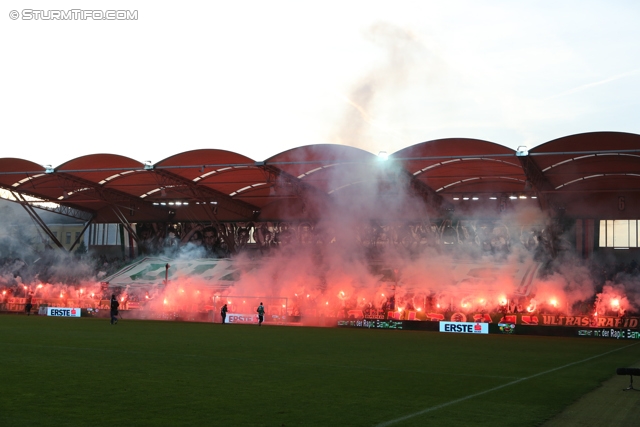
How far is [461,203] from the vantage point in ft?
137

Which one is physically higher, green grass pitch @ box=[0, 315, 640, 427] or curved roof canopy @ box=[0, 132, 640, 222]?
curved roof canopy @ box=[0, 132, 640, 222]

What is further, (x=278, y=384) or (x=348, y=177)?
(x=348, y=177)

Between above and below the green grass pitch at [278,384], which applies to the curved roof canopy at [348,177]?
above

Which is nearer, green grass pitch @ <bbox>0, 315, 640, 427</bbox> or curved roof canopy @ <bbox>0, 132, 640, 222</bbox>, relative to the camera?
green grass pitch @ <bbox>0, 315, 640, 427</bbox>

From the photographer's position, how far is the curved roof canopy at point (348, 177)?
106 feet

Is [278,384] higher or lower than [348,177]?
lower

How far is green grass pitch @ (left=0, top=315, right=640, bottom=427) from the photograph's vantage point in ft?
26.1

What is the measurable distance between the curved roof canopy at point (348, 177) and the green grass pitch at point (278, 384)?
15002 millimetres

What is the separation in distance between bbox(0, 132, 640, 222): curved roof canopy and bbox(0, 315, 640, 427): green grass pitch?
1500 cm

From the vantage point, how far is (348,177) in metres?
37.8

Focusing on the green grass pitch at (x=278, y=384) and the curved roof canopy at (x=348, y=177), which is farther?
the curved roof canopy at (x=348, y=177)

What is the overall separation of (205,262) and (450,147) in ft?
65.8

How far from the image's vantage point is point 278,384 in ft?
35.5

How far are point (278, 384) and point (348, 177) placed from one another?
2751 cm
